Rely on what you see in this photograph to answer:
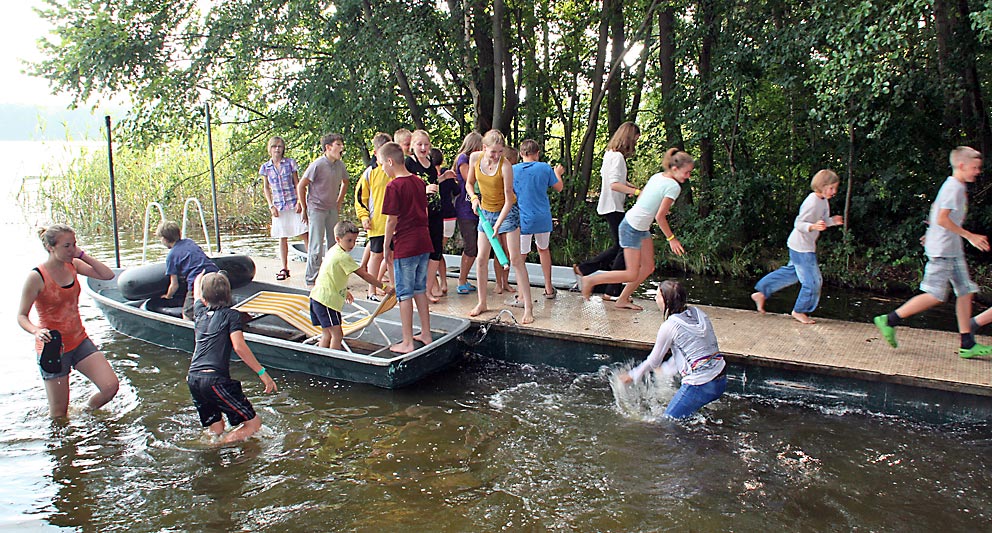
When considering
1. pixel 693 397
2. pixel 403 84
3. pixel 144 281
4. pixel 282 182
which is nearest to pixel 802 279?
pixel 693 397

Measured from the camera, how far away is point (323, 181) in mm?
8172

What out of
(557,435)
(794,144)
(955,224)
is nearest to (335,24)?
(794,144)

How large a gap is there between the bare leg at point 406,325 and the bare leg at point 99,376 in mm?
2186

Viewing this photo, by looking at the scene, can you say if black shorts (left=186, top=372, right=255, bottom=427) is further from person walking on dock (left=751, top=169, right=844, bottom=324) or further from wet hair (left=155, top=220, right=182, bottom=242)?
person walking on dock (left=751, top=169, right=844, bottom=324)

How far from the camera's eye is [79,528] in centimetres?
429

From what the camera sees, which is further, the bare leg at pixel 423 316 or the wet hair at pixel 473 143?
the wet hair at pixel 473 143

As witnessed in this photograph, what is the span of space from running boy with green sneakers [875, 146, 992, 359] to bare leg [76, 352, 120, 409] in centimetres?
601

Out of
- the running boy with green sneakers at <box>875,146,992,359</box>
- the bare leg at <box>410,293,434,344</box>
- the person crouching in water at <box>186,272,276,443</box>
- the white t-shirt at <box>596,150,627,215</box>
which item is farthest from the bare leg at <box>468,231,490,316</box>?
the running boy with green sneakers at <box>875,146,992,359</box>

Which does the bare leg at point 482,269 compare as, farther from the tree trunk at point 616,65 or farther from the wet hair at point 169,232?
the tree trunk at point 616,65

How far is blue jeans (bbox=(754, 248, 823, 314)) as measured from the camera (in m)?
6.35

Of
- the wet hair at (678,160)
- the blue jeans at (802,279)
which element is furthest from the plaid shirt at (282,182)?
the blue jeans at (802,279)

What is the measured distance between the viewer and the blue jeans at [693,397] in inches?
195

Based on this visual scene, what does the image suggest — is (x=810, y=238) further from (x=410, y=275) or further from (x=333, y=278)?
(x=333, y=278)

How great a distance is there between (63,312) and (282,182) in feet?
11.5
